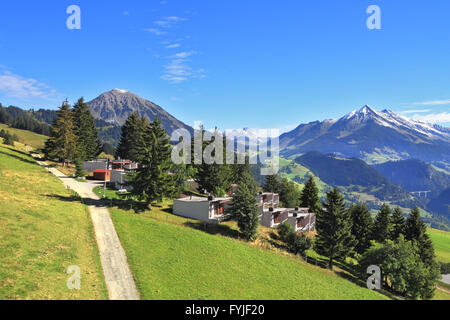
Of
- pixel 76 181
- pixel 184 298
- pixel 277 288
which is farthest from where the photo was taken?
pixel 76 181

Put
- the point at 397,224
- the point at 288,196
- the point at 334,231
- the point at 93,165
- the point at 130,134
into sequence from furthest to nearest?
the point at 288,196 → the point at 130,134 → the point at 93,165 → the point at 397,224 → the point at 334,231

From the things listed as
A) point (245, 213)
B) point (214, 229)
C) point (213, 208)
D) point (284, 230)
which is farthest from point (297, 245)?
point (213, 208)

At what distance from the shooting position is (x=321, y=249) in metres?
53.3

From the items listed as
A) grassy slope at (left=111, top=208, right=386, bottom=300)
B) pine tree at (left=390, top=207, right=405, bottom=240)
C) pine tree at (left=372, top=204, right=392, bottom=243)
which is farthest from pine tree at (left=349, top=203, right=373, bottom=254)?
grassy slope at (left=111, top=208, right=386, bottom=300)

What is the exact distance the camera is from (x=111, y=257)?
27.5 metres

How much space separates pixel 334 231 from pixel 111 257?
1634 inches

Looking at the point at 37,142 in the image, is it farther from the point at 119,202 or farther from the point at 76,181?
the point at 119,202

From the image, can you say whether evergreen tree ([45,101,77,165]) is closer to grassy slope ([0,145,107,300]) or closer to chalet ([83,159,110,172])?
chalet ([83,159,110,172])

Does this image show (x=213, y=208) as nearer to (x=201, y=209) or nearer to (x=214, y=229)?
(x=201, y=209)

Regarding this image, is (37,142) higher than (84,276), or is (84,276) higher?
(37,142)

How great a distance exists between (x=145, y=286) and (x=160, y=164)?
26.0 metres

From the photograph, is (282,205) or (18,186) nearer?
(18,186)
